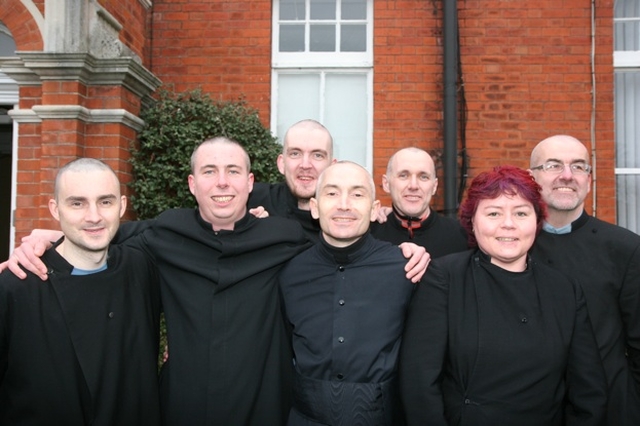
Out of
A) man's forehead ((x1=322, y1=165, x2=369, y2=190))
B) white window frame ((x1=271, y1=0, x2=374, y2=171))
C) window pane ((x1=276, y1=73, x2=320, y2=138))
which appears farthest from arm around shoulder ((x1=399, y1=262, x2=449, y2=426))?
window pane ((x1=276, y1=73, x2=320, y2=138))

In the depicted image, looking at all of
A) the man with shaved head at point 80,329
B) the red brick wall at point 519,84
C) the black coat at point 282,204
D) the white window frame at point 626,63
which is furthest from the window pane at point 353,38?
the man with shaved head at point 80,329

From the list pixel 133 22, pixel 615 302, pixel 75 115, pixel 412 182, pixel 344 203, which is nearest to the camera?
pixel 344 203

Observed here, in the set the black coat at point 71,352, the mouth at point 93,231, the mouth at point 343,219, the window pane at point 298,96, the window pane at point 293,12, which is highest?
the window pane at point 293,12

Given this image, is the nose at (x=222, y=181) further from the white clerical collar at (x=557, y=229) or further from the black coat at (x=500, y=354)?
the white clerical collar at (x=557, y=229)

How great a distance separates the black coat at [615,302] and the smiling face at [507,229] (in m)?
0.49

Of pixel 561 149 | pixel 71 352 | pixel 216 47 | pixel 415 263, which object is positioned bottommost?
pixel 71 352

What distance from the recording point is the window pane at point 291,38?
21.9ft

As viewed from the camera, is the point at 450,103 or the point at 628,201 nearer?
the point at 450,103

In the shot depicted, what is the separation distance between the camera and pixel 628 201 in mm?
6523

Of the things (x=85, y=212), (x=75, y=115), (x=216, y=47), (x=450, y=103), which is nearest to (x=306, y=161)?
(x=85, y=212)

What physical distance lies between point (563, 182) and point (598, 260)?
1.43ft

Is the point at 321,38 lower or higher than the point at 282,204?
higher

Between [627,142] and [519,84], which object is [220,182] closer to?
[519,84]

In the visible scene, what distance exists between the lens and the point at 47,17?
201 inches
